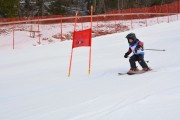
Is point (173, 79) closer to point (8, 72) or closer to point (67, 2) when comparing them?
point (8, 72)

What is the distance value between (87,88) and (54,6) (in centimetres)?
4662

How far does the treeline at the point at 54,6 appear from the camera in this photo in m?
44.7

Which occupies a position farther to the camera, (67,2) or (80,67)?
(67,2)

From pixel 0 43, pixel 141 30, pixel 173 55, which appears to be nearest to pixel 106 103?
pixel 173 55

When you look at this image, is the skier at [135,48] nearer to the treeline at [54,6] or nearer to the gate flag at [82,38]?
the gate flag at [82,38]

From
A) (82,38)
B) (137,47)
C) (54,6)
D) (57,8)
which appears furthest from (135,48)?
(54,6)

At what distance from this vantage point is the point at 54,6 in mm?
55188

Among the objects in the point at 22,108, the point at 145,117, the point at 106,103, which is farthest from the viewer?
the point at 22,108

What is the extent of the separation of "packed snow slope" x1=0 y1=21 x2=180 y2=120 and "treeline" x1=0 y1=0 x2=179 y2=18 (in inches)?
1048

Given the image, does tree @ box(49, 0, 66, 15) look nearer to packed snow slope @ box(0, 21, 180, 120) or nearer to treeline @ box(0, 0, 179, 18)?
treeline @ box(0, 0, 179, 18)

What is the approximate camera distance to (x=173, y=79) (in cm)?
906

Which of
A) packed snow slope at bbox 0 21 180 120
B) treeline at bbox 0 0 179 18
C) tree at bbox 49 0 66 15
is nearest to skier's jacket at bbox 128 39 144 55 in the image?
packed snow slope at bbox 0 21 180 120

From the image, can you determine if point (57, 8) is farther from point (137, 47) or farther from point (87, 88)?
point (87, 88)

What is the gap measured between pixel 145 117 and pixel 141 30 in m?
22.3
